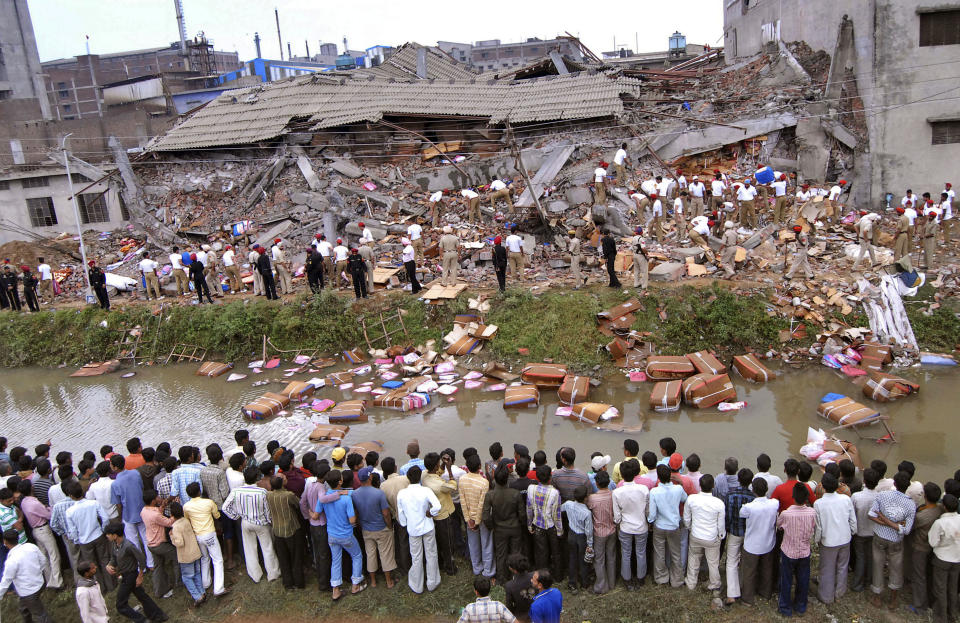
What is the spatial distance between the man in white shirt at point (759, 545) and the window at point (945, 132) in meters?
17.8

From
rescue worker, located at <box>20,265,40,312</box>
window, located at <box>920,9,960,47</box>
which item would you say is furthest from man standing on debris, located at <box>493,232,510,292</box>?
rescue worker, located at <box>20,265,40,312</box>

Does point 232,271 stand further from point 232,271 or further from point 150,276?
point 150,276

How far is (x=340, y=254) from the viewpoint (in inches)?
639

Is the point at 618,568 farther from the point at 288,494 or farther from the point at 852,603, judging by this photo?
the point at 288,494

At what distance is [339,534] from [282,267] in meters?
11.0

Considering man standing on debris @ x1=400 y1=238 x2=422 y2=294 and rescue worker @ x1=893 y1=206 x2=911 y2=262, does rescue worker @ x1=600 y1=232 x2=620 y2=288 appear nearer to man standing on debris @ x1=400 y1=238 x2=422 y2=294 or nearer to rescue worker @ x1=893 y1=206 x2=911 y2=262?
man standing on debris @ x1=400 y1=238 x2=422 y2=294

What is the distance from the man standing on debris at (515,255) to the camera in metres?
15.5

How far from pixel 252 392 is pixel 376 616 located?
8266mm

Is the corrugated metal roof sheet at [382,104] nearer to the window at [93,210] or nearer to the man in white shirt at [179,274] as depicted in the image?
the window at [93,210]

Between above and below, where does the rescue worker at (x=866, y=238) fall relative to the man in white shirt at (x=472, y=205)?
below

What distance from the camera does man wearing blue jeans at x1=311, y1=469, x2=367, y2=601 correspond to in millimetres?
6609

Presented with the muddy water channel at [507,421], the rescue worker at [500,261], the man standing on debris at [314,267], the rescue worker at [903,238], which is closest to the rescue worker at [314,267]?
the man standing on debris at [314,267]

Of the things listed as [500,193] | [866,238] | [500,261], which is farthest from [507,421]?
[866,238]

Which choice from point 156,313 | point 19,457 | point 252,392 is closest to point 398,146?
point 156,313
